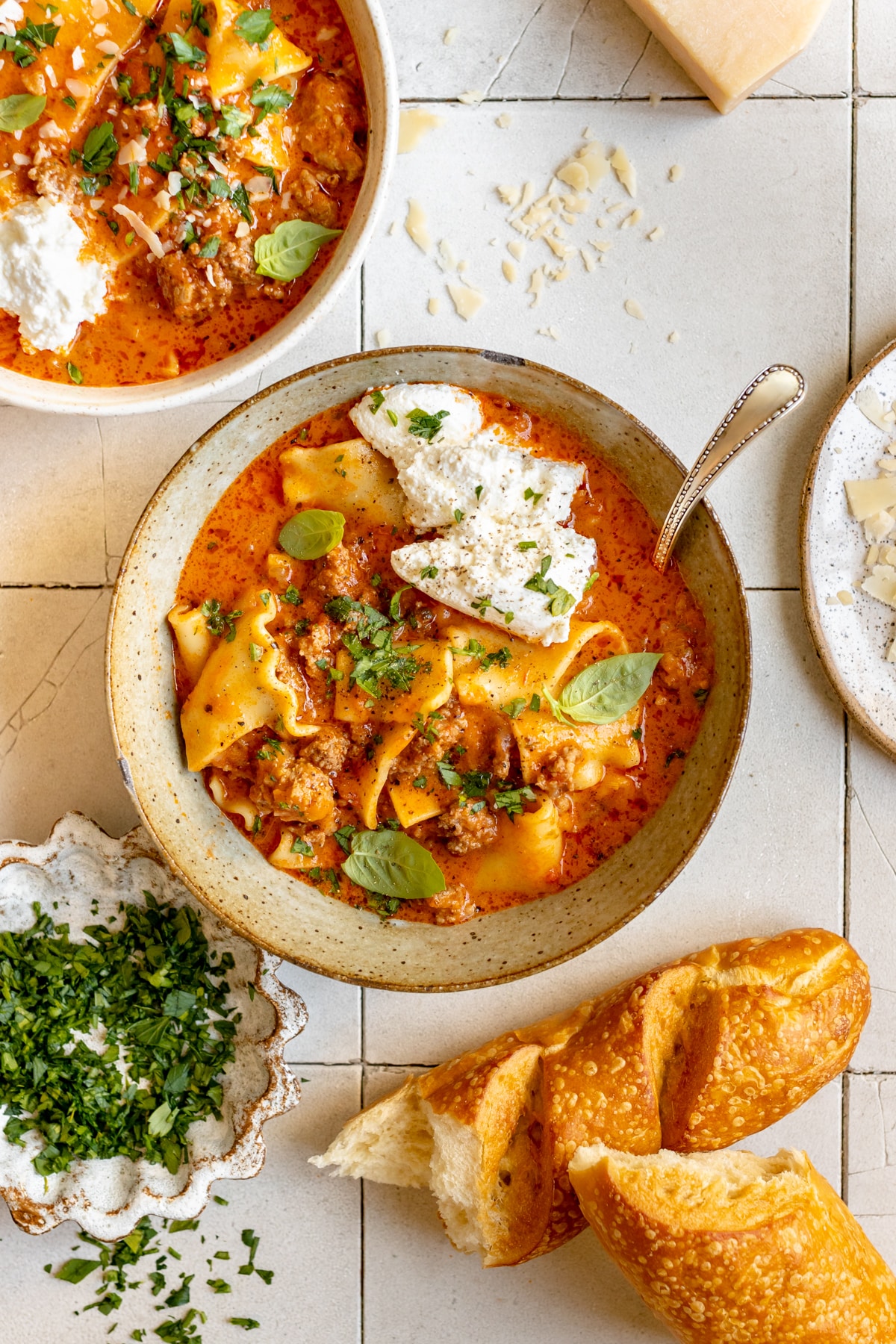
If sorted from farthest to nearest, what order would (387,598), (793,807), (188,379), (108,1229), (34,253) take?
(793,807)
(108,1229)
(387,598)
(188,379)
(34,253)

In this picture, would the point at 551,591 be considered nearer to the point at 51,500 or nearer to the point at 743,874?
the point at 743,874

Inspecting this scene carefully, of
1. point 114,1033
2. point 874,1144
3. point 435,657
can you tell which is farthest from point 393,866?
point 874,1144

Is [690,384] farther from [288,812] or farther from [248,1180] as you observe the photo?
[248,1180]

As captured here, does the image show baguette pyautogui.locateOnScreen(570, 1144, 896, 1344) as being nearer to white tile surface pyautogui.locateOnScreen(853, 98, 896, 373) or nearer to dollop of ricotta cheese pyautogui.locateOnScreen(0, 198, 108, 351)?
white tile surface pyautogui.locateOnScreen(853, 98, 896, 373)

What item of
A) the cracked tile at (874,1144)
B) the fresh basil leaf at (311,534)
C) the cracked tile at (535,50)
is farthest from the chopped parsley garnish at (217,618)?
the cracked tile at (874,1144)

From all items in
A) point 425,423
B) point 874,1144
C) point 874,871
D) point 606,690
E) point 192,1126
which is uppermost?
point 425,423

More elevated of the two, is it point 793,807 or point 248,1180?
point 793,807

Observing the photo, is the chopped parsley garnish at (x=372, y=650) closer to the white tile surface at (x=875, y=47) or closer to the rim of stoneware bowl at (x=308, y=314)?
the rim of stoneware bowl at (x=308, y=314)

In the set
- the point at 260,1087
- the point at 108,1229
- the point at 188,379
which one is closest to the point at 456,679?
the point at 188,379
